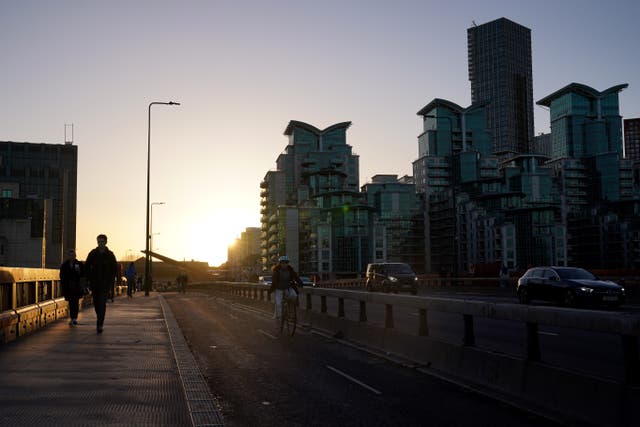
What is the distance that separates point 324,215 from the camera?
164625 mm

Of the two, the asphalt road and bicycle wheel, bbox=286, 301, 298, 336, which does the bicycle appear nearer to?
bicycle wheel, bbox=286, 301, 298, 336

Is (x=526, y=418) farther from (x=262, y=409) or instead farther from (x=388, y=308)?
(x=388, y=308)

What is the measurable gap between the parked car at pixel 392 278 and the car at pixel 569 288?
39.5 feet

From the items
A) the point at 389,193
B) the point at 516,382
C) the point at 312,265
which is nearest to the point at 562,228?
the point at 389,193

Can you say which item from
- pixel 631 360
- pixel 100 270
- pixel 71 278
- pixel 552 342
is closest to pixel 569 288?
pixel 552 342

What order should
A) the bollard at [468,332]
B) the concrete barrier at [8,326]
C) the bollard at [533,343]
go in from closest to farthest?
the bollard at [533,343] → the bollard at [468,332] → the concrete barrier at [8,326]

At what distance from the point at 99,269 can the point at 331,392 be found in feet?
26.2

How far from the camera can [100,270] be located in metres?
14.7

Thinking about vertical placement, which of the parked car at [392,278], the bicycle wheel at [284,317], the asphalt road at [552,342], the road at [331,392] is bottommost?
the road at [331,392]

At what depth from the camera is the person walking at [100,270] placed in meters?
14.7

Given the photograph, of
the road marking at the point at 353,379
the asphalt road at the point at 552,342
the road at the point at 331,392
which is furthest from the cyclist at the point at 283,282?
the road marking at the point at 353,379

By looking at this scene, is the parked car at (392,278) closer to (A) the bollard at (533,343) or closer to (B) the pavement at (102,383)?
(B) the pavement at (102,383)

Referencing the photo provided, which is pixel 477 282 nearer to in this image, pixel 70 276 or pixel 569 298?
pixel 569 298

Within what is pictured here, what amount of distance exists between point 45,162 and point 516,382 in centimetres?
18304
